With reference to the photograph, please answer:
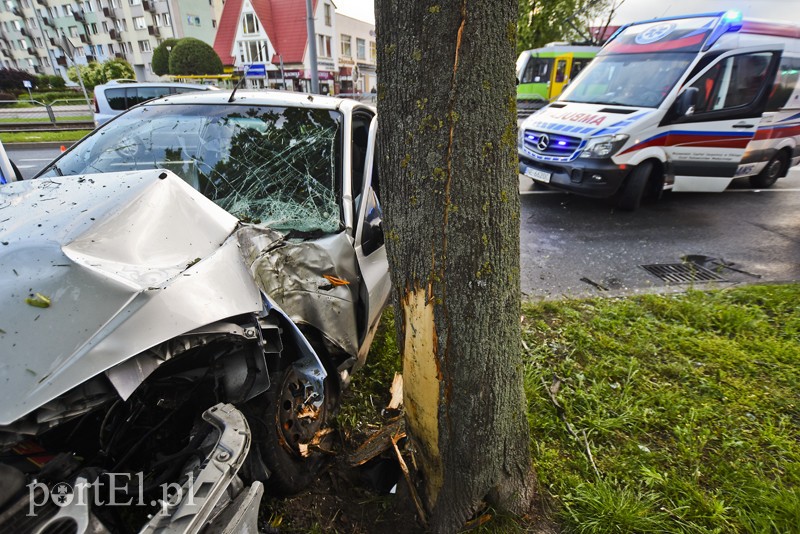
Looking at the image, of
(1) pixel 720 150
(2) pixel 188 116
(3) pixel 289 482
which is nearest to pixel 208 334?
(3) pixel 289 482

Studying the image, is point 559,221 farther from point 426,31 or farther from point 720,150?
point 426,31

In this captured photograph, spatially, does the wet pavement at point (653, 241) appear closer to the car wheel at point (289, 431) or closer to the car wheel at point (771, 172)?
the car wheel at point (771, 172)

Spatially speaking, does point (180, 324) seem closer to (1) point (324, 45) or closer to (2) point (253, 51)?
(2) point (253, 51)

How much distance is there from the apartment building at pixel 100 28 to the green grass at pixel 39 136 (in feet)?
104

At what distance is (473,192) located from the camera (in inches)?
53.6

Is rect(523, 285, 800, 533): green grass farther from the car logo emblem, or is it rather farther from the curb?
the curb

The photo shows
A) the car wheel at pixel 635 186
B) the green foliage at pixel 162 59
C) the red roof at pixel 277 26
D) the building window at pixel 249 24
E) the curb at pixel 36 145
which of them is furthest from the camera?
the building window at pixel 249 24

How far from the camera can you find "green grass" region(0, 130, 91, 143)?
11.3 m

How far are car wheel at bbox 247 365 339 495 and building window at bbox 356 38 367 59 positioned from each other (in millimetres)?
47748

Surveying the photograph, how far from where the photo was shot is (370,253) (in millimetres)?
2488

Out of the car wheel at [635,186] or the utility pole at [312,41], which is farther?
the utility pole at [312,41]

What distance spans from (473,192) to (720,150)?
6.56 m

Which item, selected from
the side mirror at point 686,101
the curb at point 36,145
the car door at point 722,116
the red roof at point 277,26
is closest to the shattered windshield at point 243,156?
the side mirror at point 686,101

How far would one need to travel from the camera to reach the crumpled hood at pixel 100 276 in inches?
44.7
